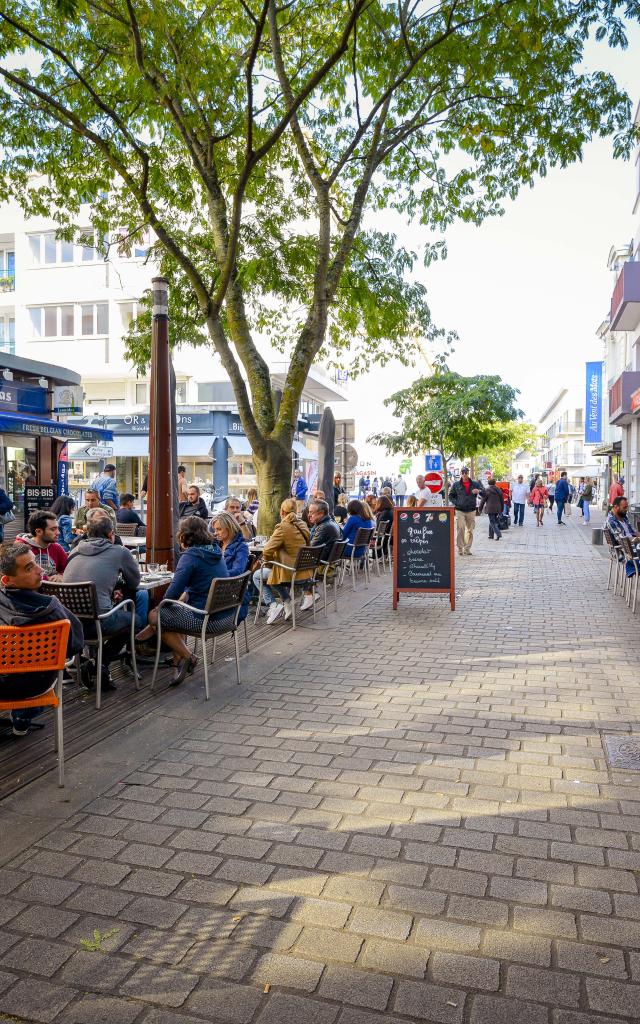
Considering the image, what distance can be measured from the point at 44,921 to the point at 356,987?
4.07ft

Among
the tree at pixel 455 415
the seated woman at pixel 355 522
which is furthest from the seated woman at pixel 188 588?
the tree at pixel 455 415

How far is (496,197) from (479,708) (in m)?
9.27

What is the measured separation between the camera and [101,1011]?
253 cm

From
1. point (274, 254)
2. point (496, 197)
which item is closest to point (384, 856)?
point (274, 254)

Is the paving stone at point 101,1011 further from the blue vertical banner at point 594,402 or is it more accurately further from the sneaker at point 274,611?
the blue vertical banner at point 594,402

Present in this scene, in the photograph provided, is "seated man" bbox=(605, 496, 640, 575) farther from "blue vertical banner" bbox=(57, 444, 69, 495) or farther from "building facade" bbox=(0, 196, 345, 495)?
"building facade" bbox=(0, 196, 345, 495)

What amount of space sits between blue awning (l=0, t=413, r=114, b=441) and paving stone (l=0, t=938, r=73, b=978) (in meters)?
13.9

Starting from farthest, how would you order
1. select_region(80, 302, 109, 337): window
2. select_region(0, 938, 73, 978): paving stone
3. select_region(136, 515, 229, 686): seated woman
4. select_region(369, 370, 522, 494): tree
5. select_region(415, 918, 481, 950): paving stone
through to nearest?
select_region(80, 302, 109, 337): window < select_region(369, 370, 522, 494): tree < select_region(136, 515, 229, 686): seated woman < select_region(415, 918, 481, 950): paving stone < select_region(0, 938, 73, 978): paving stone

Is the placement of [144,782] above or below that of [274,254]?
below

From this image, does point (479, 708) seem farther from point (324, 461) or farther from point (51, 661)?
point (324, 461)

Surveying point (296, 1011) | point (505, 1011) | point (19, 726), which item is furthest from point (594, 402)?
point (296, 1011)

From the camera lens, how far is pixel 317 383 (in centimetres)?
4231

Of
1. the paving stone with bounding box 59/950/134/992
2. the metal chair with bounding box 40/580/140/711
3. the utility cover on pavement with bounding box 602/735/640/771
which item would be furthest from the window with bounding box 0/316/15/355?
the paving stone with bounding box 59/950/134/992

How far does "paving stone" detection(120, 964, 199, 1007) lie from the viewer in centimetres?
260
